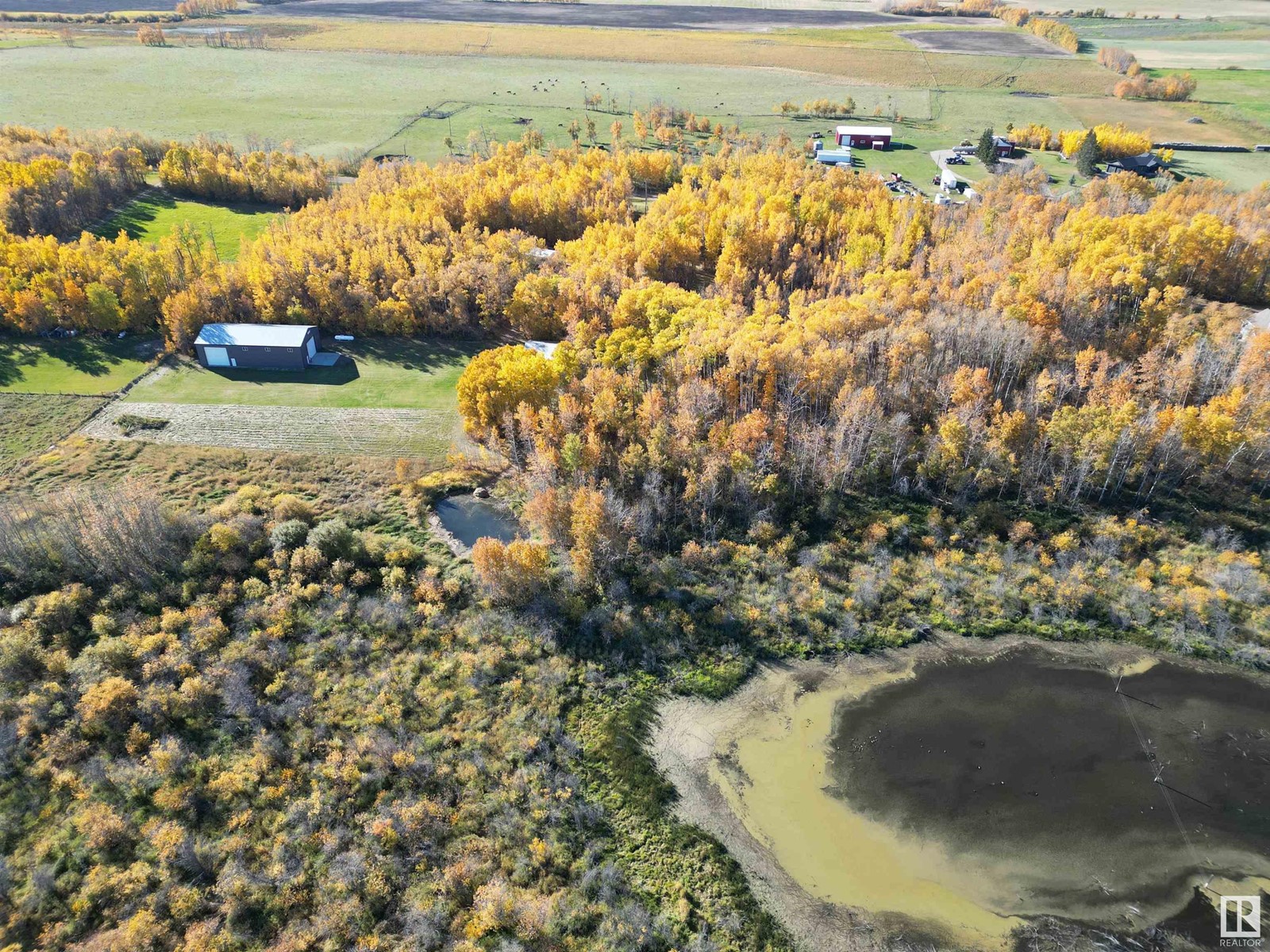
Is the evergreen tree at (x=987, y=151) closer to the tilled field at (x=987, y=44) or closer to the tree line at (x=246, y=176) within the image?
the tilled field at (x=987, y=44)

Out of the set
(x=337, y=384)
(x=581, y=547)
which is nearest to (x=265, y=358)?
(x=337, y=384)

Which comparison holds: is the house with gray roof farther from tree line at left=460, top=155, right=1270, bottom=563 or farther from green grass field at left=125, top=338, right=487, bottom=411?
tree line at left=460, top=155, right=1270, bottom=563

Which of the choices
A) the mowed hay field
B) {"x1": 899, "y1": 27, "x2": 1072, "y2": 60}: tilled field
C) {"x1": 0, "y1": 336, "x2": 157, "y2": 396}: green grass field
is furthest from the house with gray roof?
{"x1": 899, "y1": 27, "x2": 1072, "y2": 60}: tilled field

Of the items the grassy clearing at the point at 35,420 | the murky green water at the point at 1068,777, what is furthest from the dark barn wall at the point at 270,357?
the murky green water at the point at 1068,777

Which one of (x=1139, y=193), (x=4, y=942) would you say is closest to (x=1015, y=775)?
(x=4, y=942)

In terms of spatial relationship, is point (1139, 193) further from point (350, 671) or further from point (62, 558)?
point (62, 558)

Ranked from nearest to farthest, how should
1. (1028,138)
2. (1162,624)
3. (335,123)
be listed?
(1162,624) < (1028,138) < (335,123)
